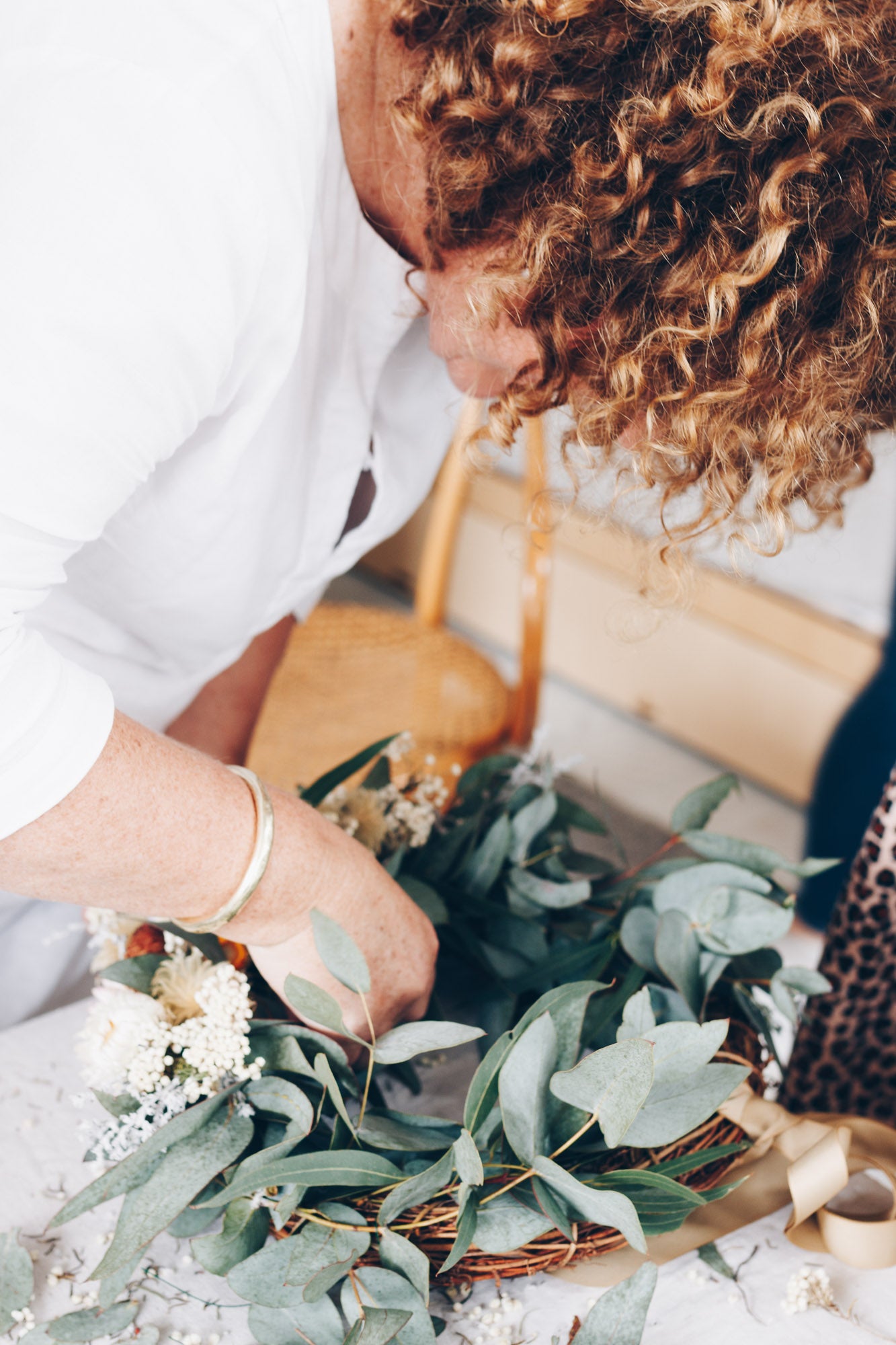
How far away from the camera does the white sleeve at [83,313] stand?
49 cm

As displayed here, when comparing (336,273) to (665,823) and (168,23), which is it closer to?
(168,23)

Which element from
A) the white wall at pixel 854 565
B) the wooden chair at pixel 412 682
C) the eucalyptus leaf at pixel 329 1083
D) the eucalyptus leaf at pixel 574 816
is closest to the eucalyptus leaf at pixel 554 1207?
the eucalyptus leaf at pixel 329 1083

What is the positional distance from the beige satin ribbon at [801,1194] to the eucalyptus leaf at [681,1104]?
0.28 feet

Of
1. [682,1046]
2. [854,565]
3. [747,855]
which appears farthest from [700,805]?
[854,565]

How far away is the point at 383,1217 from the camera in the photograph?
1.86ft

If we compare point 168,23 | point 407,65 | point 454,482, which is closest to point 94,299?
point 168,23

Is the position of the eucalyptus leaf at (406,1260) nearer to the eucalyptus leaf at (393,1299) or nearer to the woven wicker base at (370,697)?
the eucalyptus leaf at (393,1299)

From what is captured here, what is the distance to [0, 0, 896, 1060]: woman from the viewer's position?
1.66 ft

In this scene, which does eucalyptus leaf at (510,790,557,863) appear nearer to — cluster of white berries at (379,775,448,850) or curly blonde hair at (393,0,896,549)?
cluster of white berries at (379,775,448,850)

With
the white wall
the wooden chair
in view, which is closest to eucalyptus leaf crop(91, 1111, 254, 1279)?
the wooden chair

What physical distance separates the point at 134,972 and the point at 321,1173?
19cm

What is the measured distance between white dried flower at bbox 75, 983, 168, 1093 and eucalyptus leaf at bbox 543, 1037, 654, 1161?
0.24 m

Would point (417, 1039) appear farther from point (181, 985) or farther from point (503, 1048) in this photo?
point (181, 985)

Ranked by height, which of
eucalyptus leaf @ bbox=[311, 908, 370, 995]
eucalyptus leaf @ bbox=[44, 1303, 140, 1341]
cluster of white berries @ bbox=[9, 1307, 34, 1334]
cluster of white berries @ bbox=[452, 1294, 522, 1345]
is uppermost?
eucalyptus leaf @ bbox=[311, 908, 370, 995]
